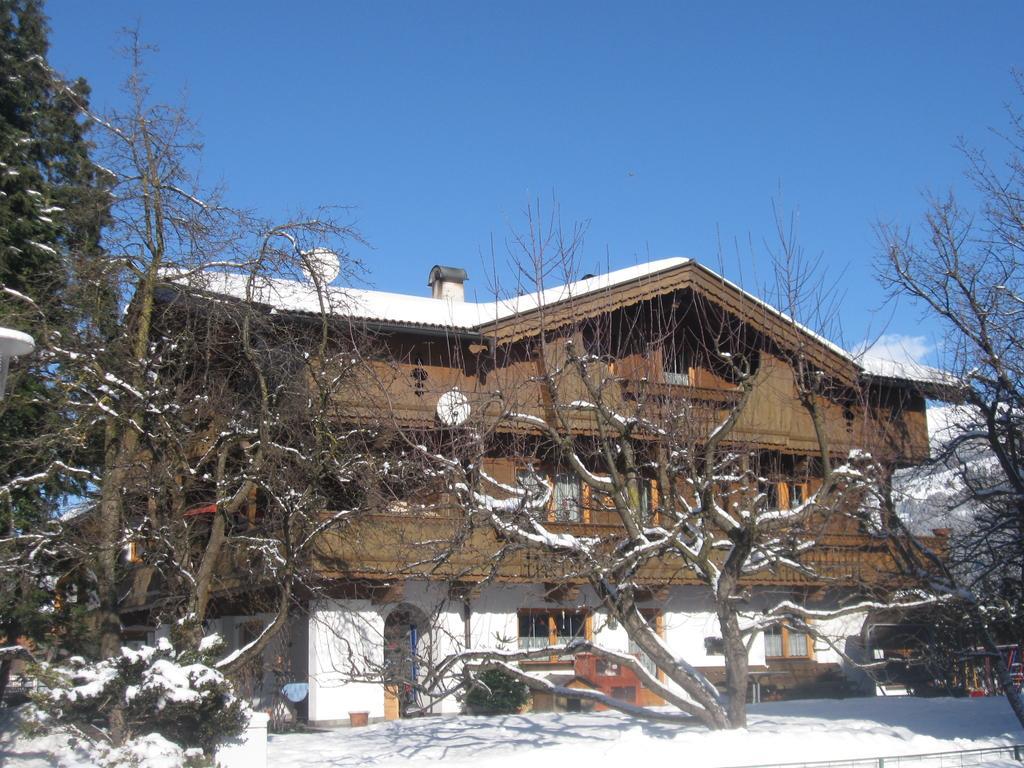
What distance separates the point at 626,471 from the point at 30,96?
12444mm

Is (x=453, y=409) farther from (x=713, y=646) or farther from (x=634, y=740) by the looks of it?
(x=713, y=646)

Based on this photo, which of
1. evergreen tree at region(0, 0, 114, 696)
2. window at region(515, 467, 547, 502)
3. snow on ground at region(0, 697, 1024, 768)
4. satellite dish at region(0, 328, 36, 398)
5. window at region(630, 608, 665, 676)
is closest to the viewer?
satellite dish at region(0, 328, 36, 398)

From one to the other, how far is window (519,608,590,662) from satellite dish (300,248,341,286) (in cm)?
1040

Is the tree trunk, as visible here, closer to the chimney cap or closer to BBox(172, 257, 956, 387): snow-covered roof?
BBox(172, 257, 956, 387): snow-covered roof

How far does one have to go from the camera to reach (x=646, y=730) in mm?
14234

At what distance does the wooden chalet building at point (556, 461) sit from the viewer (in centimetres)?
1706

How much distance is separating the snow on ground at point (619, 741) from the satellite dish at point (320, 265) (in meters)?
6.15

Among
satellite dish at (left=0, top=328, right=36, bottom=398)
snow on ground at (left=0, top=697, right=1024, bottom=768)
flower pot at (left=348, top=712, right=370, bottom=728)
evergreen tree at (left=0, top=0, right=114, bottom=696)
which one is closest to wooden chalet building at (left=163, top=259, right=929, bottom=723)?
flower pot at (left=348, top=712, right=370, bottom=728)

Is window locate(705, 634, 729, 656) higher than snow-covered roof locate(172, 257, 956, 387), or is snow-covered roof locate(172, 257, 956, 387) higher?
snow-covered roof locate(172, 257, 956, 387)

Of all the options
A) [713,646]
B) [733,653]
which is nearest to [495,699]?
[713,646]

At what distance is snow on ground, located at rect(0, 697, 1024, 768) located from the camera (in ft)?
41.6

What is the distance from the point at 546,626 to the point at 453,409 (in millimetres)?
8935

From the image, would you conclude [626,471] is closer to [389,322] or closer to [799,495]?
[389,322]

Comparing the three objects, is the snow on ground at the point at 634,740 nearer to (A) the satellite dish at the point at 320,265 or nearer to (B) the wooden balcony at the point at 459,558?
(B) the wooden balcony at the point at 459,558
